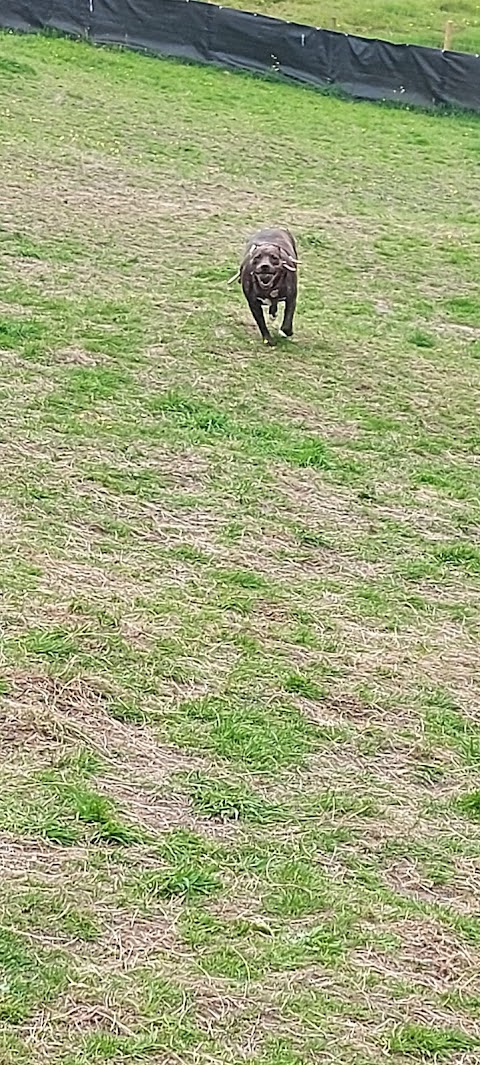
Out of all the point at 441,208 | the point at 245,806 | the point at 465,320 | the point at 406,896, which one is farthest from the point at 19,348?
the point at 441,208

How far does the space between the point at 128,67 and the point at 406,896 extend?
18146mm

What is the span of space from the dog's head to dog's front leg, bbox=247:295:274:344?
0.16 metres

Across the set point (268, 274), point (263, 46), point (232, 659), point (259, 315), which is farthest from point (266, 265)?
point (263, 46)

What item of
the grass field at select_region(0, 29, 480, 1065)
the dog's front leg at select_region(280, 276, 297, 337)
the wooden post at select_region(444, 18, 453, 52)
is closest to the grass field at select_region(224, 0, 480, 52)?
the wooden post at select_region(444, 18, 453, 52)

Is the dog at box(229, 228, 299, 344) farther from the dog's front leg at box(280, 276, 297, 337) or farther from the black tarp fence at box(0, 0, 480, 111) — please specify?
the black tarp fence at box(0, 0, 480, 111)

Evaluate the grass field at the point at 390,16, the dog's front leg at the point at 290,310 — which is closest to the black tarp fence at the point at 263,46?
the grass field at the point at 390,16

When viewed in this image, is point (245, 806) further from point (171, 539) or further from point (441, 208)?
point (441, 208)

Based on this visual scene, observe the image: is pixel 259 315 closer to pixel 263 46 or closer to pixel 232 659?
pixel 232 659

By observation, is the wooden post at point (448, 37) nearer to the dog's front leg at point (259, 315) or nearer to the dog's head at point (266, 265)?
the dog's front leg at point (259, 315)

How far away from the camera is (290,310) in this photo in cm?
966

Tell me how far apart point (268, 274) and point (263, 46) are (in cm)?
1315

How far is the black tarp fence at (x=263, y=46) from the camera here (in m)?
20.6

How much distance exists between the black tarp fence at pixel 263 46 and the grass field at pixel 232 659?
30.3ft

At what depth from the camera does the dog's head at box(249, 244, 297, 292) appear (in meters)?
9.23
